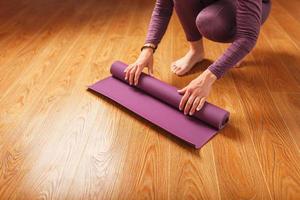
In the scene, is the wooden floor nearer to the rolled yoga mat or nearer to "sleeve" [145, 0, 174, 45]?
the rolled yoga mat

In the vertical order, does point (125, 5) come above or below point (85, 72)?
below

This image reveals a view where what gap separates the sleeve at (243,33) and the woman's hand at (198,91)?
1.2 inches

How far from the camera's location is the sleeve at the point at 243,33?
966mm

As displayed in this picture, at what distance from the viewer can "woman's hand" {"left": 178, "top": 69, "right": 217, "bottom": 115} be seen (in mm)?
983

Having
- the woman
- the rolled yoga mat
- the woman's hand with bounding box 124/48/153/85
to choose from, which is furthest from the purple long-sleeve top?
the woman's hand with bounding box 124/48/153/85

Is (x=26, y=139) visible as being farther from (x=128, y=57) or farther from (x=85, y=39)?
(x=85, y=39)

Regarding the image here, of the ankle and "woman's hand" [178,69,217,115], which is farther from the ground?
"woman's hand" [178,69,217,115]

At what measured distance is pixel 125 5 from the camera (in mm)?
2395

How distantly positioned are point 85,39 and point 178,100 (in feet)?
2.98

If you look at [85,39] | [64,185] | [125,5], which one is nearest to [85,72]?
[85,39]

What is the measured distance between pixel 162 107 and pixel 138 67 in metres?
0.19

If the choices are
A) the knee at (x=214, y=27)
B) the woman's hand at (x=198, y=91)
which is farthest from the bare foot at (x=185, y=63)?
the woman's hand at (x=198, y=91)

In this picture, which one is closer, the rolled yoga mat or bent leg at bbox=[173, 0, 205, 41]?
the rolled yoga mat

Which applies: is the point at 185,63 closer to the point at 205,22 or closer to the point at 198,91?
the point at 205,22
